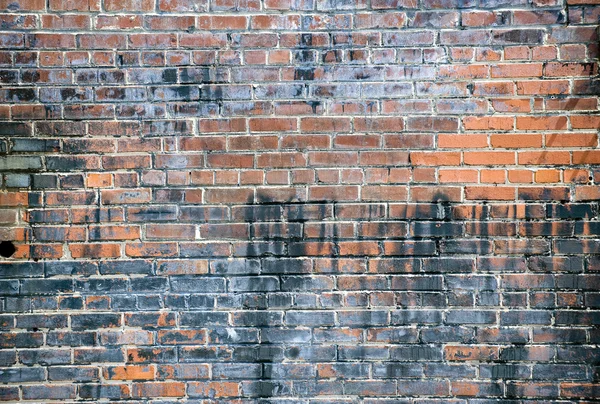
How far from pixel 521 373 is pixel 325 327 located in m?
0.97

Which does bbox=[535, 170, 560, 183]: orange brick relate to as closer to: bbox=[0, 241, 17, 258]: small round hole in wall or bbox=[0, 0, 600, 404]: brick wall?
bbox=[0, 0, 600, 404]: brick wall

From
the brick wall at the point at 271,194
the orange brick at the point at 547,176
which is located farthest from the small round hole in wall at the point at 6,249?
the orange brick at the point at 547,176

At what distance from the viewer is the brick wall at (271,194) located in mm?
2289

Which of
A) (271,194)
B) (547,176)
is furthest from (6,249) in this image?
(547,176)

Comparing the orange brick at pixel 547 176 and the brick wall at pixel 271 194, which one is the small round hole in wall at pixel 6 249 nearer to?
the brick wall at pixel 271 194

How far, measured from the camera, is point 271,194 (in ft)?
7.59

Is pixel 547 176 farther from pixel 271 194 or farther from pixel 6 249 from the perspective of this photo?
pixel 6 249

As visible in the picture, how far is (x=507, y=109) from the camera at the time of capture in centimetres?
229

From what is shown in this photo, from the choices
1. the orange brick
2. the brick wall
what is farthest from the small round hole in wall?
the orange brick

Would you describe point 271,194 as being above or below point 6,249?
above

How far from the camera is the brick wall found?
2.29 metres

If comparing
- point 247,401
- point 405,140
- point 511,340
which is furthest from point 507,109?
point 247,401

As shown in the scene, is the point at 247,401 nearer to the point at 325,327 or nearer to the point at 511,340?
the point at 325,327

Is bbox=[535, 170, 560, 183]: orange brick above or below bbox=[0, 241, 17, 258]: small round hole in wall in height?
above
